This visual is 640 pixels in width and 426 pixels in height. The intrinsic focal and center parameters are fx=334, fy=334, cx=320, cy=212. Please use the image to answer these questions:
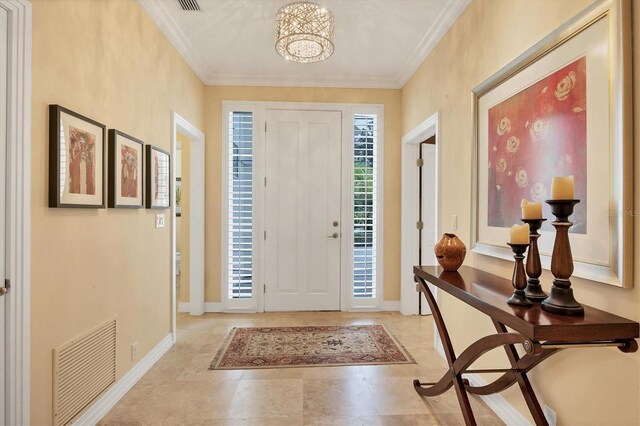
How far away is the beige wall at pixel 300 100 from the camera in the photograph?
3.96 m

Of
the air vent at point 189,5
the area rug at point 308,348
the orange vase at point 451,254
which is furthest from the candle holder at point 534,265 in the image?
the air vent at point 189,5

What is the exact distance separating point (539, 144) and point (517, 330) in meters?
0.98

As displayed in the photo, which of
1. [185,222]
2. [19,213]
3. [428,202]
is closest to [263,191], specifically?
[185,222]

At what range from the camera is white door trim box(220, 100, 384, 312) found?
3963 mm

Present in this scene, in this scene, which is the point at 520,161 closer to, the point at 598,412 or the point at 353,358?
the point at 598,412

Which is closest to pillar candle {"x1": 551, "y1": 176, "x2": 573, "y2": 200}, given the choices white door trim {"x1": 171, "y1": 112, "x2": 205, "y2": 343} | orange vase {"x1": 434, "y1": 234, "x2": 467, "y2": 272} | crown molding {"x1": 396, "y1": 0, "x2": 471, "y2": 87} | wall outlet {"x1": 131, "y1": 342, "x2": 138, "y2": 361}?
orange vase {"x1": 434, "y1": 234, "x2": 467, "y2": 272}

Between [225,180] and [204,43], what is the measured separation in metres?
1.45

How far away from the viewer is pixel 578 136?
4.61ft

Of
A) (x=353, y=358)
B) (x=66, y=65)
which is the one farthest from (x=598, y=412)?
(x=66, y=65)

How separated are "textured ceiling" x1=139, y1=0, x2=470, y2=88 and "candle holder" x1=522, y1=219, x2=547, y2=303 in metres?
1.91

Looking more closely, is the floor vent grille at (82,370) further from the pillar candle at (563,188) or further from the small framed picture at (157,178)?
the pillar candle at (563,188)

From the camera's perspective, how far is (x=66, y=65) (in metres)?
1.69

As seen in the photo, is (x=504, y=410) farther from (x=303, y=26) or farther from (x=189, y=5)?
(x=189, y=5)

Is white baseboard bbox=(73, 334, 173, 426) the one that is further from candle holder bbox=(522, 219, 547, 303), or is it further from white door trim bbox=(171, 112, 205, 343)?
candle holder bbox=(522, 219, 547, 303)
